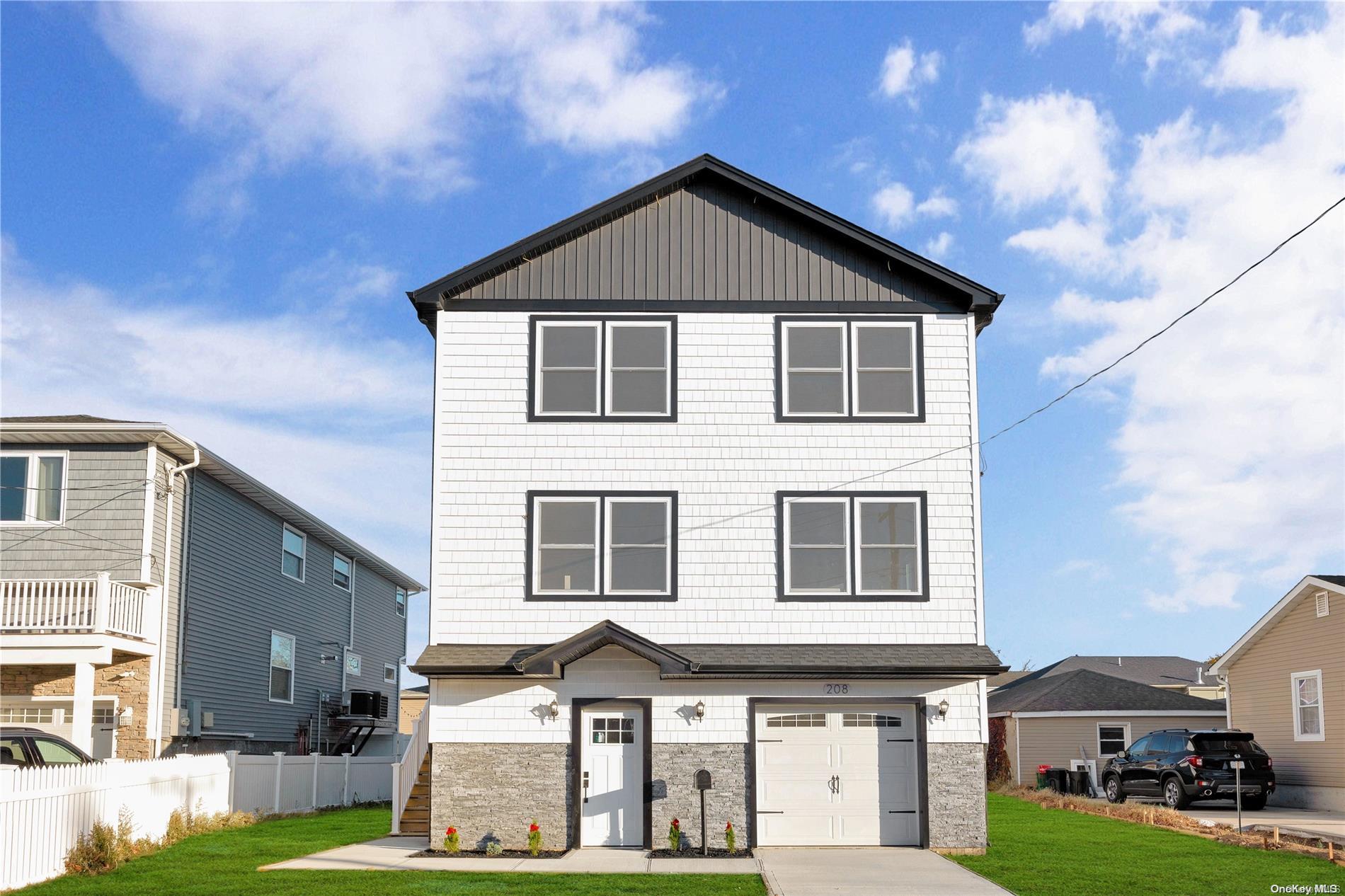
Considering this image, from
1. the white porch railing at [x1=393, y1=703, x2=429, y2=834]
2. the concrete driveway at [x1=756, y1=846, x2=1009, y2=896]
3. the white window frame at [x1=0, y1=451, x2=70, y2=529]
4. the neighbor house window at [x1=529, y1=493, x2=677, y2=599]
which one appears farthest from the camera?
the white window frame at [x1=0, y1=451, x2=70, y2=529]

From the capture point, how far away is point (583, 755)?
1902cm

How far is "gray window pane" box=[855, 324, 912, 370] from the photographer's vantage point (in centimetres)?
2017

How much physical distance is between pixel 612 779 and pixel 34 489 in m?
13.2

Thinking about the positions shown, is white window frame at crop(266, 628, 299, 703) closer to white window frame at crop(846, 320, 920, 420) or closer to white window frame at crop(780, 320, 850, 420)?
white window frame at crop(780, 320, 850, 420)

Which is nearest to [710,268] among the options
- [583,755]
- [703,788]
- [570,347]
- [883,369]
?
[570,347]

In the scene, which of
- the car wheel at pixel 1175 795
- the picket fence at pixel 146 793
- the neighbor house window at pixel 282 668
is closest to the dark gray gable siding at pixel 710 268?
the picket fence at pixel 146 793

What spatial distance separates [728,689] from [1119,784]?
13510 mm

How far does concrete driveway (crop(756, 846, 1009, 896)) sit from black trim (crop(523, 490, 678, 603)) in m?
4.11

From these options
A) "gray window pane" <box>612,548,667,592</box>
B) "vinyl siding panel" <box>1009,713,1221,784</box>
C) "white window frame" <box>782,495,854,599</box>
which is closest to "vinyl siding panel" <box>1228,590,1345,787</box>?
"vinyl siding panel" <box>1009,713,1221,784</box>

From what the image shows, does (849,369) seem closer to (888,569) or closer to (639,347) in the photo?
(888,569)

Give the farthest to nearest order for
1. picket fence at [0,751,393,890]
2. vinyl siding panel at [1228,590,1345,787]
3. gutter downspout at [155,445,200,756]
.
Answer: vinyl siding panel at [1228,590,1345,787] < gutter downspout at [155,445,200,756] < picket fence at [0,751,393,890]

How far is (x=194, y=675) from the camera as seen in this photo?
2608 cm

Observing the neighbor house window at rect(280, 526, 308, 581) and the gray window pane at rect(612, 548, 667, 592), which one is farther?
the neighbor house window at rect(280, 526, 308, 581)

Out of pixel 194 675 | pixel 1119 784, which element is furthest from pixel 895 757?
pixel 194 675
